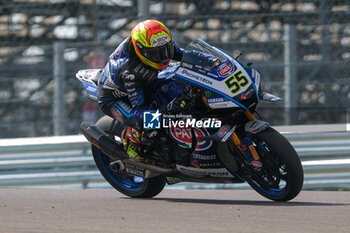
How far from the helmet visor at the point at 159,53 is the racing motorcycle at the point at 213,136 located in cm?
13

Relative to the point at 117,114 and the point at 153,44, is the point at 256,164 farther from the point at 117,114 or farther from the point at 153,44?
the point at 117,114

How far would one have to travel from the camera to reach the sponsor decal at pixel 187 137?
20.5 feet

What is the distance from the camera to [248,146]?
5.96 meters

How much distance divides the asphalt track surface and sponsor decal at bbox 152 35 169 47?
131 cm

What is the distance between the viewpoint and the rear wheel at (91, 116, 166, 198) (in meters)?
6.95

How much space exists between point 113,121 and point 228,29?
2.20 m

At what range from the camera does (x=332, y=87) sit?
28.1 feet

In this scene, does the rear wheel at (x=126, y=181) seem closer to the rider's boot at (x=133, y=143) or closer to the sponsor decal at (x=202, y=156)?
the rider's boot at (x=133, y=143)

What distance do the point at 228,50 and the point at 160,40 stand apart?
2411 mm

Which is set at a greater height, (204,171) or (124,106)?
(124,106)

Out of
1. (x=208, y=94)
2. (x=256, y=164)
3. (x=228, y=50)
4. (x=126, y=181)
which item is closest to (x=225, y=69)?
(x=208, y=94)

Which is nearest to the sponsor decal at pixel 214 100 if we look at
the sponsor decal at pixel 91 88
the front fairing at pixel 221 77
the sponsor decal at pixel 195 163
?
the front fairing at pixel 221 77

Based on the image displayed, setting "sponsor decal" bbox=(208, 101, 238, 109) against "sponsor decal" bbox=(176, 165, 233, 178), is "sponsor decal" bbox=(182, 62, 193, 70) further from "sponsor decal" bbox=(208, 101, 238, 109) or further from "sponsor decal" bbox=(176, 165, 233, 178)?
"sponsor decal" bbox=(176, 165, 233, 178)

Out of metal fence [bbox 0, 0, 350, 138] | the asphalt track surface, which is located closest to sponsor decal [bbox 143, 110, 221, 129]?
the asphalt track surface
